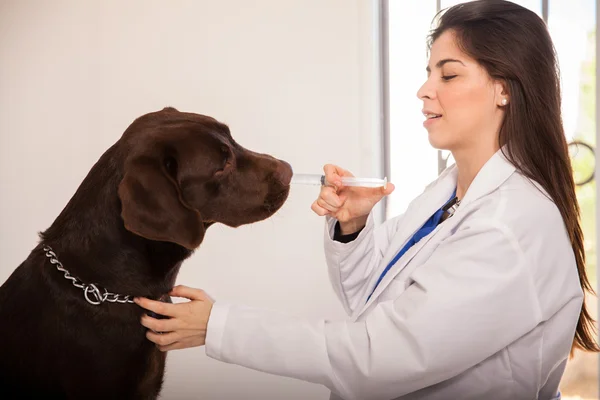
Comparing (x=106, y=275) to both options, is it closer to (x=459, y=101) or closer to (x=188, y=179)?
(x=188, y=179)

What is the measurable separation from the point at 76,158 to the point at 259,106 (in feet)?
3.02

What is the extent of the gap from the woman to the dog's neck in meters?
0.07

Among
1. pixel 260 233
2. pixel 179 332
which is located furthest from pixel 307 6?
pixel 179 332

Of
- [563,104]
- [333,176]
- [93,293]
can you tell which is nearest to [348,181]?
[333,176]

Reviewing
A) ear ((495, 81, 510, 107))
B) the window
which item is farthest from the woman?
the window

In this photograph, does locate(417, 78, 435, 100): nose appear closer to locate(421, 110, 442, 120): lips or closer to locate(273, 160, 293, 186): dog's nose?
locate(421, 110, 442, 120): lips

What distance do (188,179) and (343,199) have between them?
22.4 inches

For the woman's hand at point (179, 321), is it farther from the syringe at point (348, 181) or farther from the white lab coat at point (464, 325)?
the syringe at point (348, 181)

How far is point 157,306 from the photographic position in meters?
1.31

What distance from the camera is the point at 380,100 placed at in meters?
3.04

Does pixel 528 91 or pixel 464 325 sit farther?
pixel 528 91

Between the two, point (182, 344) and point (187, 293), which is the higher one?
point (187, 293)

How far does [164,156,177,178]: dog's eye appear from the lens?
1307 mm

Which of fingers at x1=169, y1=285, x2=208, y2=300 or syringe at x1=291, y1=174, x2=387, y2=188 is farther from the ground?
syringe at x1=291, y1=174, x2=387, y2=188
